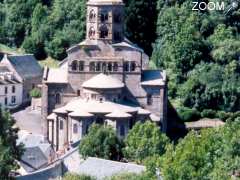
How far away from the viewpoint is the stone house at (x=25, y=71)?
97250 mm

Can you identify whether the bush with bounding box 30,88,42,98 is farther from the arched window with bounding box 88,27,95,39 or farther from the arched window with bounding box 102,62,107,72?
the arched window with bounding box 102,62,107,72

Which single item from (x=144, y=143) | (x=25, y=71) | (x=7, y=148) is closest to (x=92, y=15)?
(x=25, y=71)

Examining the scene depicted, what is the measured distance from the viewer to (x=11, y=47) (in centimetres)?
10900

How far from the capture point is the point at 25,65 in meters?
98.6

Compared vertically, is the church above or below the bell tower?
below

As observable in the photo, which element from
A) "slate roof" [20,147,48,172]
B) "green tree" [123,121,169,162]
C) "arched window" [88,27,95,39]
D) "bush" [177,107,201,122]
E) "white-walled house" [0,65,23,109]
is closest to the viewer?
"green tree" [123,121,169,162]

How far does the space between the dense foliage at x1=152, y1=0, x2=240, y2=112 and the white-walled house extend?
33.0 ft

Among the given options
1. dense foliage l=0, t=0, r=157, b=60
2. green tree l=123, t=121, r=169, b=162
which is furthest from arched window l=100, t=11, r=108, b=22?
dense foliage l=0, t=0, r=157, b=60

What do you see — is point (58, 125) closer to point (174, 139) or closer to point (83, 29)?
point (174, 139)

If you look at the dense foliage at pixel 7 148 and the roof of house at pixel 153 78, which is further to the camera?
the roof of house at pixel 153 78

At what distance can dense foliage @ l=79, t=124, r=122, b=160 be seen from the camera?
75062 millimetres

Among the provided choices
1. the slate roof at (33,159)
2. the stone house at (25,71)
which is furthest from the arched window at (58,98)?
the stone house at (25,71)

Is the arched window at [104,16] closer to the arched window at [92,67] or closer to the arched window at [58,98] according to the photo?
the arched window at [92,67]

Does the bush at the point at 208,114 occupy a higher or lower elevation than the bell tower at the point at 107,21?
lower
